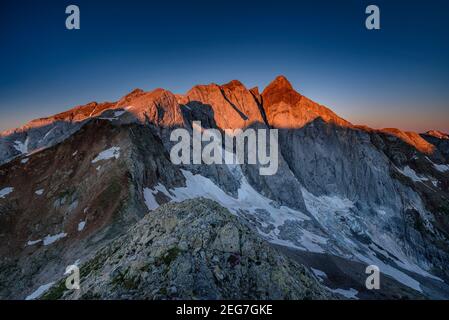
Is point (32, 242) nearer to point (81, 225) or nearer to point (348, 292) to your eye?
point (81, 225)

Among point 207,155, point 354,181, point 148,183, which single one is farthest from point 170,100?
point 354,181

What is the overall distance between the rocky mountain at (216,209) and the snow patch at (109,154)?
0.44m

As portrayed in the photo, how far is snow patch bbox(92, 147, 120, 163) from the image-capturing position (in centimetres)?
7350

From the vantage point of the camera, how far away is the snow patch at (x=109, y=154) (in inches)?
2894

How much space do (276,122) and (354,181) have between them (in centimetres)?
4432

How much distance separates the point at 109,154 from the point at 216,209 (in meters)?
54.3

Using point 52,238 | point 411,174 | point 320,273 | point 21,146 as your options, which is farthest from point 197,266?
point 411,174

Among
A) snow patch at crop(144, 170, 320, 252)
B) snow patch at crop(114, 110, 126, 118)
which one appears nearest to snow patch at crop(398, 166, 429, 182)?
snow patch at crop(144, 170, 320, 252)

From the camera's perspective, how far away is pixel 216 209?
84.8ft

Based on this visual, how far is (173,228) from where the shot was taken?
24.1m

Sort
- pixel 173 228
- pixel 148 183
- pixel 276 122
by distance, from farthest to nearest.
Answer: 1. pixel 276 122
2. pixel 148 183
3. pixel 173 228

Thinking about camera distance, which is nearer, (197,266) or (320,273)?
(197,266)

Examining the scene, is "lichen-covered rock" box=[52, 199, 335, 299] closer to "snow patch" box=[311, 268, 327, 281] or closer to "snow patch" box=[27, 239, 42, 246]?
"snow patch" box=[27, 239, 42, 246]
